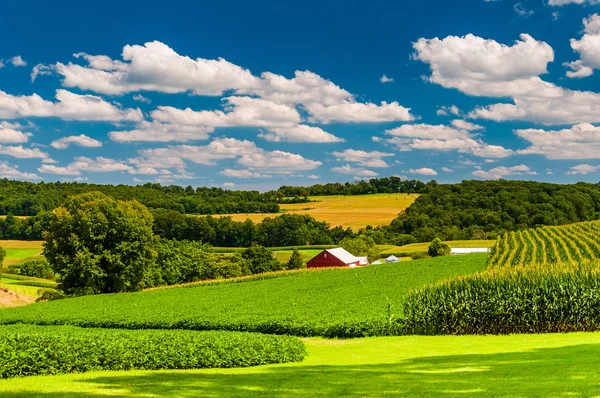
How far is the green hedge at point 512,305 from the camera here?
91.5 ft

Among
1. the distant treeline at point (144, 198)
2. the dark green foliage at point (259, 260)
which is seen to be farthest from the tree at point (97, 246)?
the distant treeline at point (144, 198)

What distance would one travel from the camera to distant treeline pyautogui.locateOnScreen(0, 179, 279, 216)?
138 m

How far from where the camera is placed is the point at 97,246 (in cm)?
5909

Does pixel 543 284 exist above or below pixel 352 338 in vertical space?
above

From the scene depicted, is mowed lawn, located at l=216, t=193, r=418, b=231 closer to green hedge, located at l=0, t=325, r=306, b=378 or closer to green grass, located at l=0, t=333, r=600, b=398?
green grass, located at l=0, t=333, r=600, b=398

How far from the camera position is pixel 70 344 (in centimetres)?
1769

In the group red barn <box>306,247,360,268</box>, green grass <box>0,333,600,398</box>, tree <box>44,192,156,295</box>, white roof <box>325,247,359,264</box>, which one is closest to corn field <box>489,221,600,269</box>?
green grass <box>0,333,600,398</box>

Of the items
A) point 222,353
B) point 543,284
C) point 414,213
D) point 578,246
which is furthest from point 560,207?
point 222,353

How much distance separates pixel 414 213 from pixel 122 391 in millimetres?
125028

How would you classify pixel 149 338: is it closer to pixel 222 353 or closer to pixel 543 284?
pixel 222 353

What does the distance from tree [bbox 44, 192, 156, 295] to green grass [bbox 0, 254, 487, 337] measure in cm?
856

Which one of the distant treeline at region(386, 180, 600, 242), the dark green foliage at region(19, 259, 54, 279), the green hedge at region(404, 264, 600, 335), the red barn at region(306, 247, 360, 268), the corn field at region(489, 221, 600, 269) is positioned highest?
the distant treeline at region(386, 180, 600, 242)

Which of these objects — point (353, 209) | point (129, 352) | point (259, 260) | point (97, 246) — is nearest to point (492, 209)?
point (353, 209)

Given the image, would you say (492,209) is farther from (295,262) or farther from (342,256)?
(295,262)
